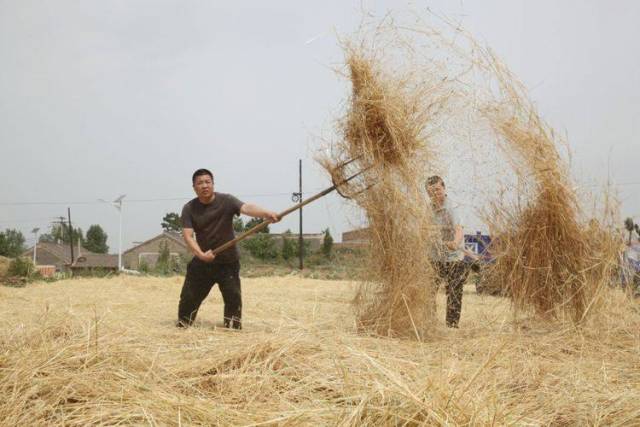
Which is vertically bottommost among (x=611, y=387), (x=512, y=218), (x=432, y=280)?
(x=611, y=387)

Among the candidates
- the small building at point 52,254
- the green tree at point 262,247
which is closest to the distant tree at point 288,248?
the green tree at point 262,247

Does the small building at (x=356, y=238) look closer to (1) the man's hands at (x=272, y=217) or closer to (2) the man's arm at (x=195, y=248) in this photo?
(1) the man's hands at (x=272, y=217)

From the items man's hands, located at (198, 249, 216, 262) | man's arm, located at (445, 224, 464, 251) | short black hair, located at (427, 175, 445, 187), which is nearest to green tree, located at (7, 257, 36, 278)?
man's hands, located at (198, 249, 216, 262)

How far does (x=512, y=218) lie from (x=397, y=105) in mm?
1345

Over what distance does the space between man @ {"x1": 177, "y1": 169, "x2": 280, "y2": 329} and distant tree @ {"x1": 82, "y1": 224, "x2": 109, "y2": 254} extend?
88747 mm

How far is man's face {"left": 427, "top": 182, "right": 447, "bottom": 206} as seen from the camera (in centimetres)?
450

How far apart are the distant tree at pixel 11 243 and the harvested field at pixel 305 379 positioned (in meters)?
57.5

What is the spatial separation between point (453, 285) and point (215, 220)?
2.33 metres

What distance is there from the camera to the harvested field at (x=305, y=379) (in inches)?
82.1

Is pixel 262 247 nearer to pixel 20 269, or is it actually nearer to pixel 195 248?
pixel 20 269

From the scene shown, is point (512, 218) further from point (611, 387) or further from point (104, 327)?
point (104, 327)

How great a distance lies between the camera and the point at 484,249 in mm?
4871

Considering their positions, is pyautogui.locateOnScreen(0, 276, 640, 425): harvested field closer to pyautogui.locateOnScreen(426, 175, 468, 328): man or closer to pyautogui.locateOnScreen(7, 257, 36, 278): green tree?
pyautogui.locateOnScreen(426, 175, 468, 328): man

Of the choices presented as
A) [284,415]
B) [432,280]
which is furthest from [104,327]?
[432,280]
